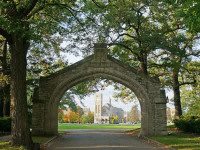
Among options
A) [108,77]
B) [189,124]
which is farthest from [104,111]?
[108,77]

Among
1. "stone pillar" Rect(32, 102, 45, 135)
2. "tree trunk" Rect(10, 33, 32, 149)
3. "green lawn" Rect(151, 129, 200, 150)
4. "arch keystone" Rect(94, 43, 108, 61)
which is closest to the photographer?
"tree trunk" Rect(10, 33, 32, 149)

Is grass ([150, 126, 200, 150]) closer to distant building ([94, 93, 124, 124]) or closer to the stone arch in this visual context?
the stone arch

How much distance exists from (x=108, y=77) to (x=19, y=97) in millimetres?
12935

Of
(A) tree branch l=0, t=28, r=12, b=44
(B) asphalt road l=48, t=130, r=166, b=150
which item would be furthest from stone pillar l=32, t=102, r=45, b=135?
(A) tree branch l=0, t=28, r=12, b=44

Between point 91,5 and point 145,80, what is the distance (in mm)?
10173

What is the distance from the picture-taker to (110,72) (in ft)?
104

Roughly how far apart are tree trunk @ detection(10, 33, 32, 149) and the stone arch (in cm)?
1114

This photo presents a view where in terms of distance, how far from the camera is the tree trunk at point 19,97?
19.7 metres

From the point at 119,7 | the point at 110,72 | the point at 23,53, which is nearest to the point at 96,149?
the point at 23,53

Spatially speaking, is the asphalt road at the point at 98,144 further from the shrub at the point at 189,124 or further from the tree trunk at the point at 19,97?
the shrub at the point at 189,124

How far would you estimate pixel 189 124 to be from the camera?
32094mm

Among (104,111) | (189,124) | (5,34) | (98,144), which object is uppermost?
(104,111)

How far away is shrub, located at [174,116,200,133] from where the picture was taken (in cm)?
3057

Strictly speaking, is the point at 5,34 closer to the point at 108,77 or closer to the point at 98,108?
the point at 108,77
